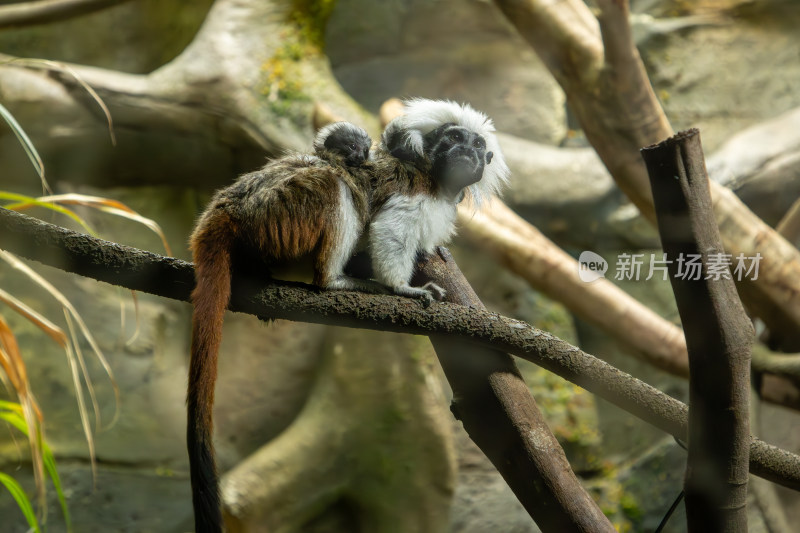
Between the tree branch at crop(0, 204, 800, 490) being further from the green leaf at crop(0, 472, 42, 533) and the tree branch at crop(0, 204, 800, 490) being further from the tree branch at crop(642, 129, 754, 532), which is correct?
the green leaf at crop(0, 472, 42, 533)

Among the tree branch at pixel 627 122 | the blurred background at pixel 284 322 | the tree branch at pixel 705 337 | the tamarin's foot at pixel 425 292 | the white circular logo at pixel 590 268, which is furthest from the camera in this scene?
the blurred background at pixel 284 322

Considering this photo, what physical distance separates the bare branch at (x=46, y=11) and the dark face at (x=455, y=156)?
1900mm

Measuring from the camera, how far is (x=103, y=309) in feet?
11.0

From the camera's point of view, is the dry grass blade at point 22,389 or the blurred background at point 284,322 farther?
the blurred background at point 284,322

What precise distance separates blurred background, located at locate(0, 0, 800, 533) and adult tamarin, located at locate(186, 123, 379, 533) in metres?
1.42

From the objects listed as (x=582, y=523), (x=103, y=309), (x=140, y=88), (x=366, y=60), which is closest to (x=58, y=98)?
(x=140, y=88)

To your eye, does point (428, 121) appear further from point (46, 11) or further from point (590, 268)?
point (46, 11)

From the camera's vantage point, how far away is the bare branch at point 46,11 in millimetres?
2752

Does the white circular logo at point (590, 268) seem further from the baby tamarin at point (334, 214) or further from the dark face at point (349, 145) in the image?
the dark face at point (349, 145)

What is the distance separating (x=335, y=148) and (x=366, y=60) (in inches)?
98.8

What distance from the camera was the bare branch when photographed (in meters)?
2.75

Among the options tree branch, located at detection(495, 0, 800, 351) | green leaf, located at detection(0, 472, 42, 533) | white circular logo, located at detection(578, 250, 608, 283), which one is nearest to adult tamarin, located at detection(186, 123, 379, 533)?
green leaf, located at detection(0, 472, 42, 533)

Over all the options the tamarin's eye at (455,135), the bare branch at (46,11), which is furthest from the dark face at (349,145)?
the bare branch at (46,11)

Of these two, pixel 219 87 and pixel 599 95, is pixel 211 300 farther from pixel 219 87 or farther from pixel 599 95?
pixel 219 87
